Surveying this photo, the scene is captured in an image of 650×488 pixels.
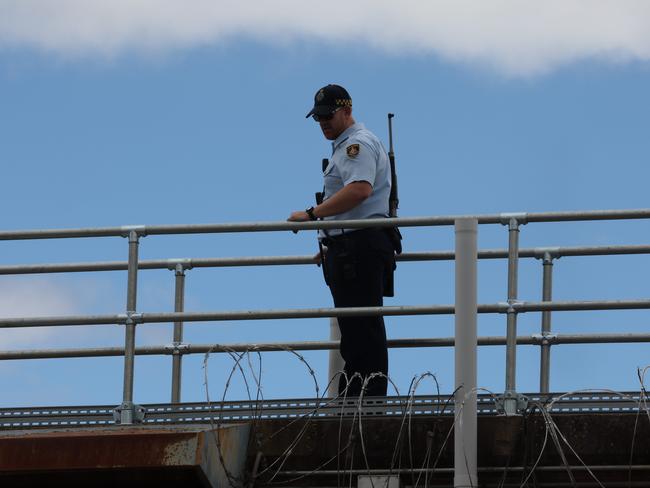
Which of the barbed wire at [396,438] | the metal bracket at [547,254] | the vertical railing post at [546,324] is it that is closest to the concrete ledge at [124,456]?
the barbed wire at [396,438]

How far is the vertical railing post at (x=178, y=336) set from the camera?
8664mm

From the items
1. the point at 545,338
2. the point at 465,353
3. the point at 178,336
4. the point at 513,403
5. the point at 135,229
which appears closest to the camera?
the point at 465,353

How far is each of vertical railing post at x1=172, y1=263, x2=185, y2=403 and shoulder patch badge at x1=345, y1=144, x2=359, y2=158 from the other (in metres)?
1.66

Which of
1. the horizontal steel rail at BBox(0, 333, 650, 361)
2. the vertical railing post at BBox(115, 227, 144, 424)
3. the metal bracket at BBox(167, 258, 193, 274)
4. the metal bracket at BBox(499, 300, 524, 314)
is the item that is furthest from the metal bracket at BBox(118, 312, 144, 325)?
the metal bracket at BBox(499, 300, 524, 314)

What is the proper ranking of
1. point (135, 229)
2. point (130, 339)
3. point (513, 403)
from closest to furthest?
point (513, 403)
point (130, 339)
point (135, 229)

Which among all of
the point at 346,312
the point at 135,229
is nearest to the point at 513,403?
the point at 346,312

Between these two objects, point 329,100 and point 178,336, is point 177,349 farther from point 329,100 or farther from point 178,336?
point 329,100

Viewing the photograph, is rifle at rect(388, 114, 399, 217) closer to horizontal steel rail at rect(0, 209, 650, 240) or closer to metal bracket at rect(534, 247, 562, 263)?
horizontal steel rail at rect(0, 209, 650, 240)

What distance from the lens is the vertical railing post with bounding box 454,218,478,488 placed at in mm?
6609

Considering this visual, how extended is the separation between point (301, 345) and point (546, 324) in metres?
1.47

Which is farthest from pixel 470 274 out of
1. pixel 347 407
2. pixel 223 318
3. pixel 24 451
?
pixel 24 451

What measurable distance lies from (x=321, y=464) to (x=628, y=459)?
1.49 meters

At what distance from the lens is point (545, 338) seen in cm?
806

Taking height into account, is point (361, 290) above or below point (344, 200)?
below
